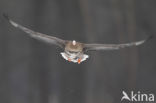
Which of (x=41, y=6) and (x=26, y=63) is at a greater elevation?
(x=41, y=6)

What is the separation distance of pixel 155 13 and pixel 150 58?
0.23 metres

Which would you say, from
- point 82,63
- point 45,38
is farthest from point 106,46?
point 45,38

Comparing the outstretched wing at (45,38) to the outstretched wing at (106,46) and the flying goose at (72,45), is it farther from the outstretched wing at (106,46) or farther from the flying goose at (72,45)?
the outstretched wing at (106,46)

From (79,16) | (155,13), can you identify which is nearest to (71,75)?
(79,16)

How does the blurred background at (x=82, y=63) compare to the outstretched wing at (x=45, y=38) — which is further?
the blurred background at (x=82, y=63)

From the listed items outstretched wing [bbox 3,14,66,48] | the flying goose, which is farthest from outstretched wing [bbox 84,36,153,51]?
outstretched wing [bbox 3,14,66,48]

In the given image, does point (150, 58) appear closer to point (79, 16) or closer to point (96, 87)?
point (96, 87)

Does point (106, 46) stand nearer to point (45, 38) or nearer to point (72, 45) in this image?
point (72, 45)

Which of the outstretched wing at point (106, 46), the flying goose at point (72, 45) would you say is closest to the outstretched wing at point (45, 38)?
Result: the flying goose at point (72, 45)

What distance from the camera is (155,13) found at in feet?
4.86

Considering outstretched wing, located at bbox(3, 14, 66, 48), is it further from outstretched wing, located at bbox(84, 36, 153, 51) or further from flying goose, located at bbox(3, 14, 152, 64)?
outstretched wing, located at bbox(84, 36, 153, 51)

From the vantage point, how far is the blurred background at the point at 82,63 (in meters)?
1.44

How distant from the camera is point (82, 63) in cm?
145

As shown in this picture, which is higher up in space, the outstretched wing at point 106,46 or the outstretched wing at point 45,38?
the outstretched wing at point 45,38
